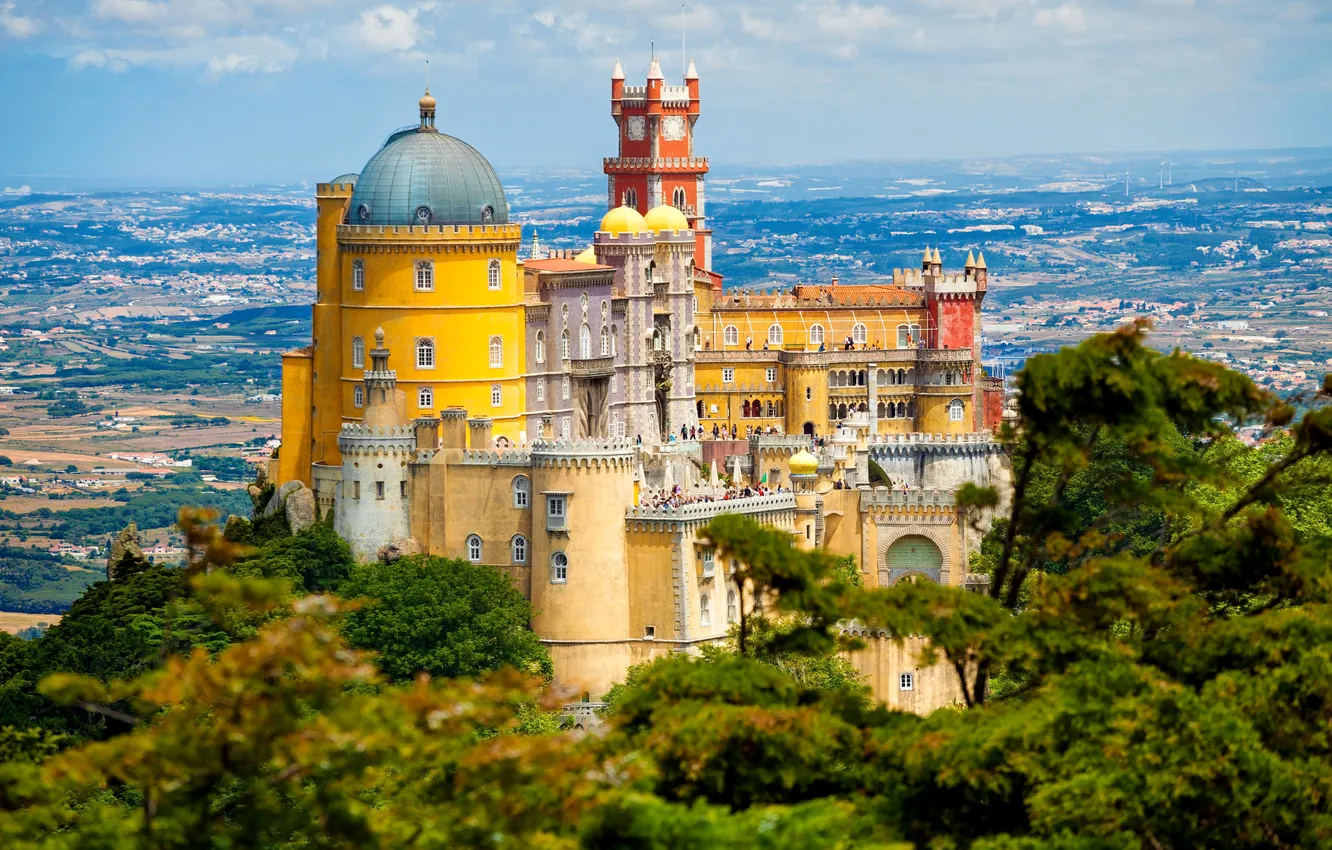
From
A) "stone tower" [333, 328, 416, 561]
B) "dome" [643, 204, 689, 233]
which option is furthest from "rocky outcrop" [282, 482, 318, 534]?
"dome" [643, 204, 689, 233]

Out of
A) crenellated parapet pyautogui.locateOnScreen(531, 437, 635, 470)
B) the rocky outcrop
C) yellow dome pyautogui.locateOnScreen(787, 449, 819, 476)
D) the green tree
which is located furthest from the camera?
→ yellow dome pyautogui.locateOnScreen(787, 449, 819, 476)

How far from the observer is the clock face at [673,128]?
151750 mm

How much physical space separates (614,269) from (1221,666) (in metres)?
65.0

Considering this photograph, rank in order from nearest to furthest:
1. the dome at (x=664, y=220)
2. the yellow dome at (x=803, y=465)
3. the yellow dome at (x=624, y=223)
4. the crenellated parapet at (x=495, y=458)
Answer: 1. the crenellated parapet at (x=495, y=458)
2. the yellow dome at (x=803, y=465)
3. the yellow dome at (x=624, y=223)
4. the dome at (x=664, y=220)

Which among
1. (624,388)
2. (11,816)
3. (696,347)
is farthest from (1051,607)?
(696,347)

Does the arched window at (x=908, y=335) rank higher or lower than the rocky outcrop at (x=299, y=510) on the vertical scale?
higher

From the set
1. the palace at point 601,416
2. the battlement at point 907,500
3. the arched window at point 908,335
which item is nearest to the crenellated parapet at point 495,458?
the palace at point 601,416

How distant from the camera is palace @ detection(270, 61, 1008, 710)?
345ft

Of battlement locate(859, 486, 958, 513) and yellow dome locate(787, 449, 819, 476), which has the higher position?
yellow dome locate(787, 449, 819, 476)

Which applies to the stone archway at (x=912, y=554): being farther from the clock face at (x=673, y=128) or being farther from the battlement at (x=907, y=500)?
the clock face at (x=673, y=128)

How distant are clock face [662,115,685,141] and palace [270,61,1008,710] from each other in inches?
628

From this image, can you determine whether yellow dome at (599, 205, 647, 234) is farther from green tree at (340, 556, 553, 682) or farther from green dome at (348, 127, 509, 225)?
green tree at (340, 556, 553, 682)

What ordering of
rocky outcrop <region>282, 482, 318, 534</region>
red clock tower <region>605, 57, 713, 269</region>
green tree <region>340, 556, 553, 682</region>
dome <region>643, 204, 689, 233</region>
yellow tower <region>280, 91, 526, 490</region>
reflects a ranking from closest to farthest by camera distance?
1. green tree <region>340, 556, 553, 682</region>
2. rocky outcrop <region>282, 482, 318, 534</region>
3. yellow tower <region>280, 91, 526, 490</region>
4. dome <region>643, 204, 689, 233</region>
5. red clock tower <region>605, 57, 713, 269</region>

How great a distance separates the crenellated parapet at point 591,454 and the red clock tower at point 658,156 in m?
44.7
